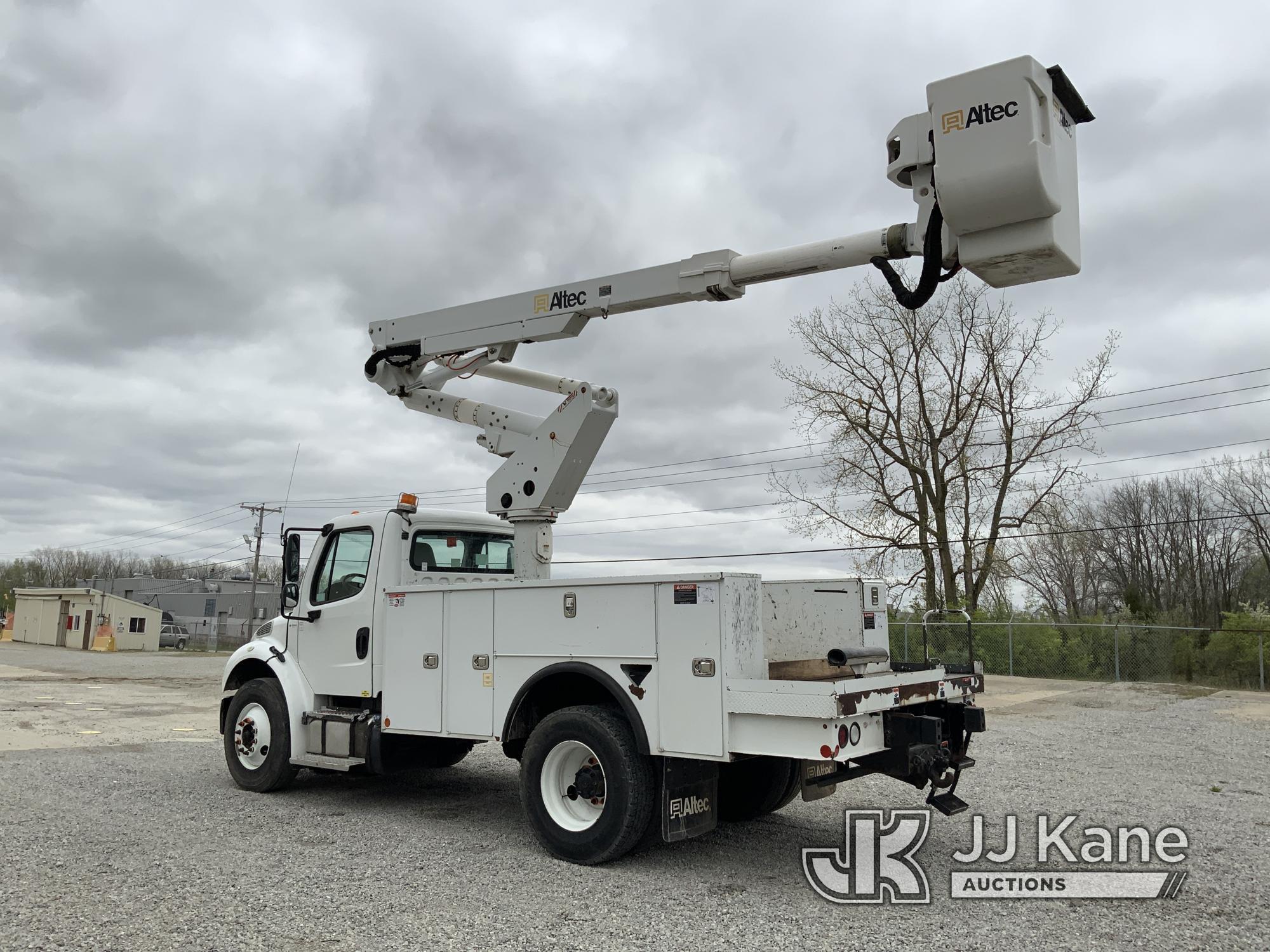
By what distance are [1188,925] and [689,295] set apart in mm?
5080

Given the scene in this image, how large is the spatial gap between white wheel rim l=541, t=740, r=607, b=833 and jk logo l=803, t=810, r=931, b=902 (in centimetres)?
145

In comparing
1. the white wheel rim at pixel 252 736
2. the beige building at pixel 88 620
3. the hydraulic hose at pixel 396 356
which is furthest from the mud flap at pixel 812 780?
the beige building at pixel 88 620

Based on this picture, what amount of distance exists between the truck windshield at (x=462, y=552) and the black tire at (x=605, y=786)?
2.41m

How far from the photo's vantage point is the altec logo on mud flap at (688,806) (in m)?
5.75

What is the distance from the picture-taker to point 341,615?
323 inches

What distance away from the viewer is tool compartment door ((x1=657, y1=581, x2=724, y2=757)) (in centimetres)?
545

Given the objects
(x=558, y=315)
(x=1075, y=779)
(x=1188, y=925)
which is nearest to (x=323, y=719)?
(x=558, y=315)

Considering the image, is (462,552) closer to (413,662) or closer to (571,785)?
(413,662)

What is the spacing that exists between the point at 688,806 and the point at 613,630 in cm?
118

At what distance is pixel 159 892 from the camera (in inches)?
211

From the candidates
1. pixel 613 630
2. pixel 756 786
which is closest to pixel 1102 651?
pixel 756 786

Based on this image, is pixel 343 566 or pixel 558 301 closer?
pixel 558 301

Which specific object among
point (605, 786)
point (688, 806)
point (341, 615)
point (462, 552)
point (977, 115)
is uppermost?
point (977, 115)

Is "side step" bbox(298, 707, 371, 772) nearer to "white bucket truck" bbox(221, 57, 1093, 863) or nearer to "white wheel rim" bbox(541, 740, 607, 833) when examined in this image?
"white bucket truck" bbox(221, 57, 1093, 863)
